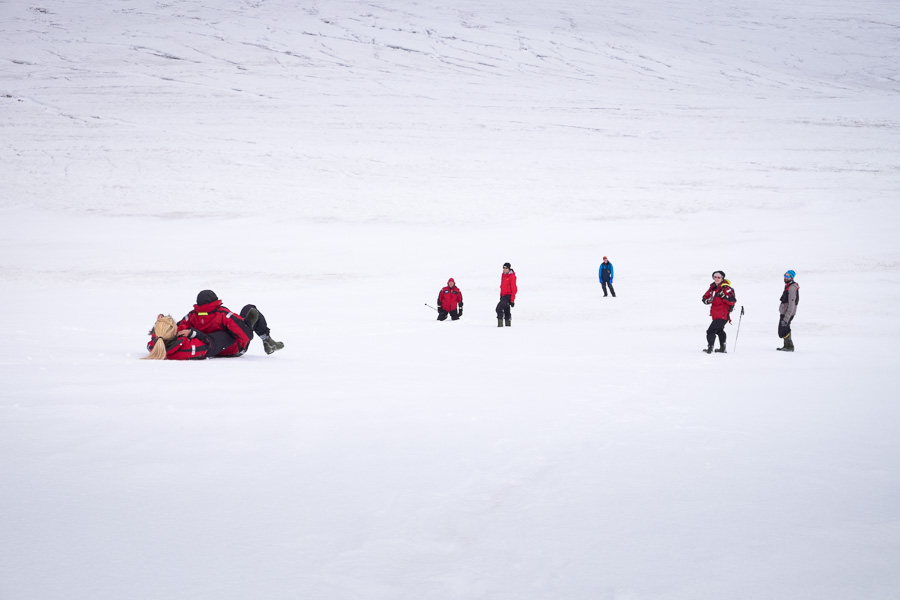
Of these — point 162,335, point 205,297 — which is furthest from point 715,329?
point 162,335

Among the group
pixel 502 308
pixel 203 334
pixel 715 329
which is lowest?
pixel 203 334

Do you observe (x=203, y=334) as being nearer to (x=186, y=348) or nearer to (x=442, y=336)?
(x=186, y=348)

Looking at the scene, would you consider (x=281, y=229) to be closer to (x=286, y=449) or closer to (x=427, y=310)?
(x=427, y=310)

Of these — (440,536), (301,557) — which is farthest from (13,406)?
(440,536)

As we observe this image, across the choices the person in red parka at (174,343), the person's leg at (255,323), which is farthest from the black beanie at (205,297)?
the person's leg at (255,323)

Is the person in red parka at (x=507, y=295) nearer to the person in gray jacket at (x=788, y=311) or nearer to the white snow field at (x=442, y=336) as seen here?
the white snow field at (x=442, y=336)

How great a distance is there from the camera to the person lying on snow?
752 cm

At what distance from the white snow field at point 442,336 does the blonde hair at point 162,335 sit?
0.47 meters

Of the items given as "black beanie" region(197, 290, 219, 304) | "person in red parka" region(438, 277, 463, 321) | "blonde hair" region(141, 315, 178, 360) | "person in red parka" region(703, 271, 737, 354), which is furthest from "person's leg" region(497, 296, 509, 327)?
"blonde hair" region(141, 315, 178, 360)

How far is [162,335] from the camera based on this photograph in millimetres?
7551

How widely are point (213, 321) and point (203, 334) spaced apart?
0.77 feet

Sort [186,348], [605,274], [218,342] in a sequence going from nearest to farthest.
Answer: [186,348] < [218,342] < [605,274]

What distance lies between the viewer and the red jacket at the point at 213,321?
7.86 metres

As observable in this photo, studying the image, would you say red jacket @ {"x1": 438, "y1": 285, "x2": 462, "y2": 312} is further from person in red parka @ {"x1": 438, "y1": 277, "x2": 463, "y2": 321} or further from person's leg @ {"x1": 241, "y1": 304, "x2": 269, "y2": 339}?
person's leg @ {"x1": 241, "y1": 304, "x2": 269, "y2": 339}
